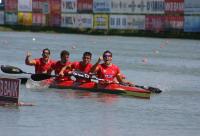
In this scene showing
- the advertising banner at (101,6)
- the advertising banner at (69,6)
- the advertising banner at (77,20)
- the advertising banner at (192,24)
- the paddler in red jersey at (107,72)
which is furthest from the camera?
the advertising banner at (69,6)

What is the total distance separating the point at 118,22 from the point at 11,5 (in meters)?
18.2

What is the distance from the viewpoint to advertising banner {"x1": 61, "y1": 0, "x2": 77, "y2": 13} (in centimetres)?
8236

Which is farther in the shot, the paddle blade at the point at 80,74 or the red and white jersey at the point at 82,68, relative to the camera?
the red and white jersey at the point at 82,68

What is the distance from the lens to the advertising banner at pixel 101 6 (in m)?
78.0

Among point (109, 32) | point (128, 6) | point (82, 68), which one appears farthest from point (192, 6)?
point (82, 68)

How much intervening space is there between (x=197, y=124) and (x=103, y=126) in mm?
2353

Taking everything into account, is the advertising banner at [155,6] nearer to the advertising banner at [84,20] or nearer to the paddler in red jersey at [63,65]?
the advertising banner at [84,20]

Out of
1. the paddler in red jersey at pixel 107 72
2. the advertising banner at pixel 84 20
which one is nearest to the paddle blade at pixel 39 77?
the paddler in red jersey at pixel 107 72

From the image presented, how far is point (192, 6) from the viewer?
233ft

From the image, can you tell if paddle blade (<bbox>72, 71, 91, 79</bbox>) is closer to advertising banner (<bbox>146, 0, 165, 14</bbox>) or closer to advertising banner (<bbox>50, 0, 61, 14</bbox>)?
advertising banner (<bbox>146, 0, 165, 14</bbox>)

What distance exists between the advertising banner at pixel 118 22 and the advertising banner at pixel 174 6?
4404mm

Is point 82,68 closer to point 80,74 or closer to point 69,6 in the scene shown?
point 80,74

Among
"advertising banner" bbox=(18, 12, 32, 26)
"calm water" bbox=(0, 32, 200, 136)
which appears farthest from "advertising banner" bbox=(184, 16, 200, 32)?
"calm water" bbox=(0, 32, 200, 136)

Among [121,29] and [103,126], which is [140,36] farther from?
[103,126]
